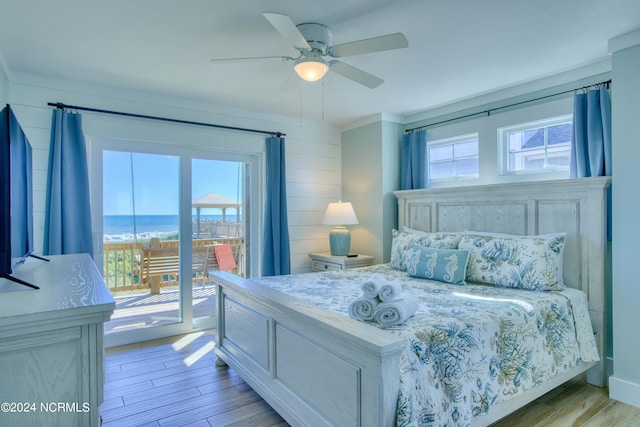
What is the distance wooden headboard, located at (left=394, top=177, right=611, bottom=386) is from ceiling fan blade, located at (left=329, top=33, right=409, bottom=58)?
185 centimetres

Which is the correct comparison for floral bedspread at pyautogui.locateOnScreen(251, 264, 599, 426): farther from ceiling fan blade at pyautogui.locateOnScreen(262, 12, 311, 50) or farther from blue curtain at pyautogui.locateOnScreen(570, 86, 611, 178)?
ceiling fan blade at pyautogui.locateOnScreen(262, 12, 311, 50)

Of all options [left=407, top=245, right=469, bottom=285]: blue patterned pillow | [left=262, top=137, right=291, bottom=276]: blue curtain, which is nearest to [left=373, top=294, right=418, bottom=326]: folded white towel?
[left=407, top=245, right=469, bottom=285]: blue patterned pillow

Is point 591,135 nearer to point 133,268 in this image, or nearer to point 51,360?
point 51,360

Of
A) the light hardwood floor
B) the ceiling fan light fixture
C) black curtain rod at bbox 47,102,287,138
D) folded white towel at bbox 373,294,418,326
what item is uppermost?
black curtain rod at bbox 47,102,287,138

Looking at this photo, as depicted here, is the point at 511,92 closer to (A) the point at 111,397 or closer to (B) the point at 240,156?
(B) the point at 240,156

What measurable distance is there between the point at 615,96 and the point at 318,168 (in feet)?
9.98

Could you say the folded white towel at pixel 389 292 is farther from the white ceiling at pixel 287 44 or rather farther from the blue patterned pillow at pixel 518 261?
the white ceiling at pixel 287 44

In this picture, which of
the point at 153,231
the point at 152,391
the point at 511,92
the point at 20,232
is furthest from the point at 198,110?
the point at 511,92

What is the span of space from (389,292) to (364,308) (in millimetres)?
156

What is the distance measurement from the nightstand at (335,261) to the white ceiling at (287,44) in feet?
5.95

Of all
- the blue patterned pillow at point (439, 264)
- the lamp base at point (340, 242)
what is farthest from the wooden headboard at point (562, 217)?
the lamp base at point (340, 242)

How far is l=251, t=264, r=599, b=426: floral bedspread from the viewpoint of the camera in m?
1.61

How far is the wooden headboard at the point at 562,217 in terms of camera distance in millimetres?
2641

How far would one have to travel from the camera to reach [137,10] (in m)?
2.07
